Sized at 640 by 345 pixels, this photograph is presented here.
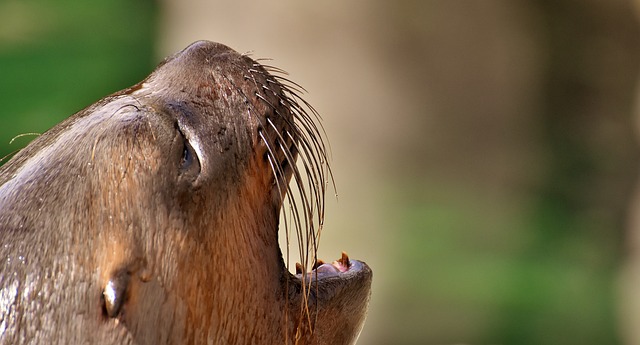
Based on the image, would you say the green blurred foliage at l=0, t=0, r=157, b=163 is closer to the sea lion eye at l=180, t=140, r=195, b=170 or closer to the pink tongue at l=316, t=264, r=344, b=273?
the pink tongue at l=316, t=264, r=344, b=273

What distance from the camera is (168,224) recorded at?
226 centimetres

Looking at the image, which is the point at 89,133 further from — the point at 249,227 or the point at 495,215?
the point at 495,215

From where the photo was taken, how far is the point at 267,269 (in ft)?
8.17

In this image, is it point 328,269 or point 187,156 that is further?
point 328,269

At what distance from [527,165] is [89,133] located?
7208mm

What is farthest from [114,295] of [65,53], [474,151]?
[65,53]

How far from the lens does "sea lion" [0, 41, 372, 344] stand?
6.95ft

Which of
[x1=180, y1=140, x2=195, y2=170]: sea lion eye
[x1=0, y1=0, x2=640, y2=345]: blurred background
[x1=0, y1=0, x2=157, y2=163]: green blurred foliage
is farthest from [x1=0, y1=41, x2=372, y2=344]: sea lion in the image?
[x1=0, y1=0, x2=157, y2=163]: green blurred foliage

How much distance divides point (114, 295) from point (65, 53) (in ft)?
44.7

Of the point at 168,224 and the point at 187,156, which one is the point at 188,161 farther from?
the point at 168,224

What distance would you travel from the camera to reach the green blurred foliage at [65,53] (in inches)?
512

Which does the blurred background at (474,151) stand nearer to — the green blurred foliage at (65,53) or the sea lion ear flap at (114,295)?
the green blurred foliage at (65,53)

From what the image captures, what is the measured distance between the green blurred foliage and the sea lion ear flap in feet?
33.6

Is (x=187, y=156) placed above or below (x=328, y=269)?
above
